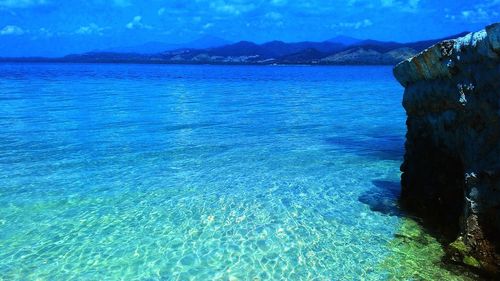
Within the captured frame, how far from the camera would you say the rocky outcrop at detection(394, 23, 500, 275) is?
6.96 meters

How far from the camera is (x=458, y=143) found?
321 inches

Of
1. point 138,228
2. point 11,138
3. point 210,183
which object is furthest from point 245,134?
point 138,228

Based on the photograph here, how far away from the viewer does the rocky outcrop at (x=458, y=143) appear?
22.8 feet

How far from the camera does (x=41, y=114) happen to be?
997 inches

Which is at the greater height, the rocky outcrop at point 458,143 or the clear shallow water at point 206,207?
the rocky outcrop at point 458,143

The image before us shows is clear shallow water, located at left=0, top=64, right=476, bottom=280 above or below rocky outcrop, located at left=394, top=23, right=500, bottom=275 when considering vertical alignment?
below

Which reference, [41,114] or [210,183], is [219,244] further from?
[41,114]

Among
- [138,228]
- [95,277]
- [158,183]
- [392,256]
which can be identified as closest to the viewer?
[95,277]

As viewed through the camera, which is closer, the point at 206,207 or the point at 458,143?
the point at 458,143

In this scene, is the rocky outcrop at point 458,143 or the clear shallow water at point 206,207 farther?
the clear shallow water at point 206,207

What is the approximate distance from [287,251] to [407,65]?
5.02 m

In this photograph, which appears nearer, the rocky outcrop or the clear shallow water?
the rocky outcrop

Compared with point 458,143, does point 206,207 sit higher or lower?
lower

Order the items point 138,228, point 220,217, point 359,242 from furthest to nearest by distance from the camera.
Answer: point 220,217 < point 138,228 < point 359,242
